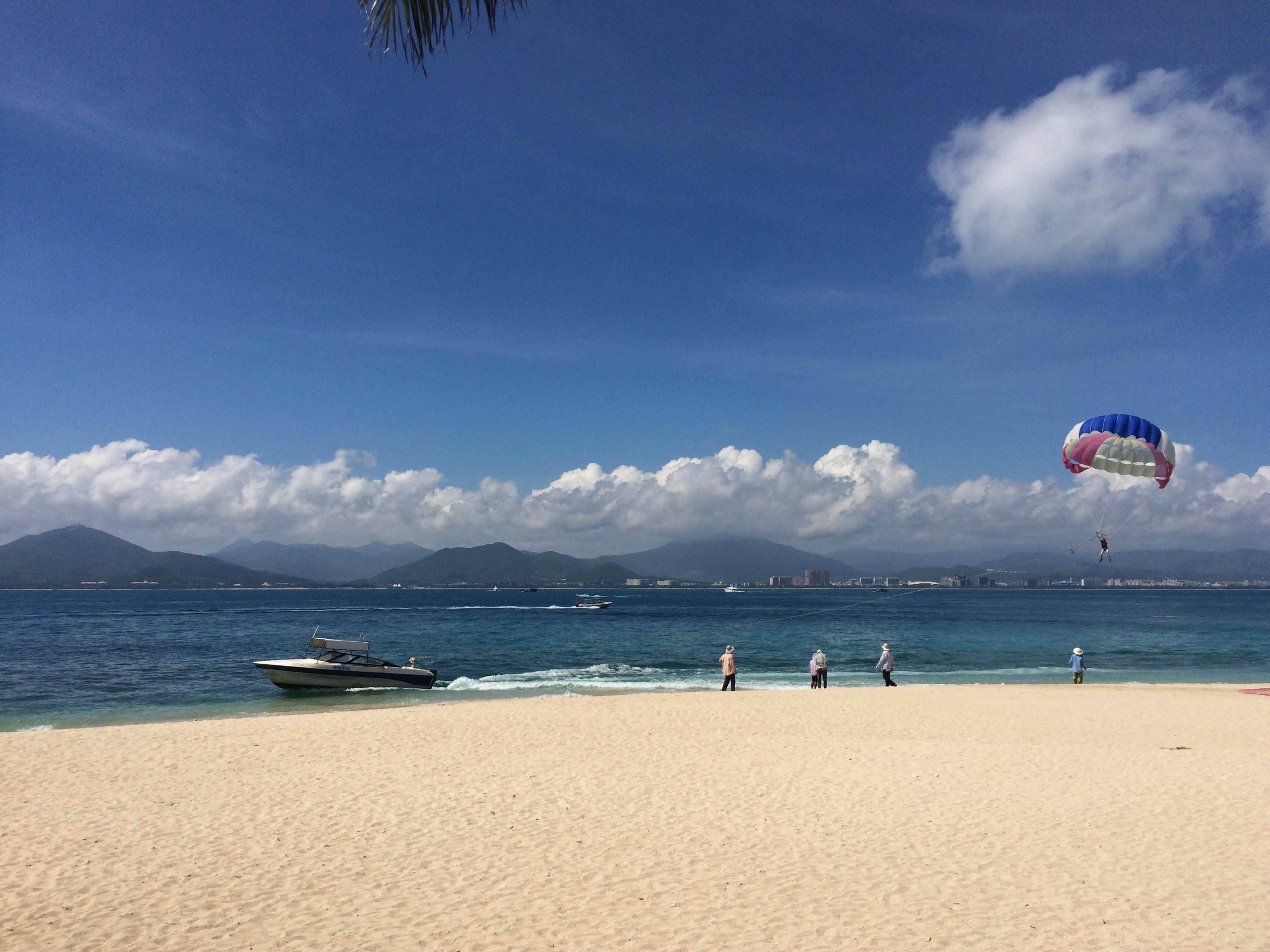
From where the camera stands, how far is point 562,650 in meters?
44.6

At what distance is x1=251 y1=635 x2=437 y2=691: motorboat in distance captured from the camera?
2816cm

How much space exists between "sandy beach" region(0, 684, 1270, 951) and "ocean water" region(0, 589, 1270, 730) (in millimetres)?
12836

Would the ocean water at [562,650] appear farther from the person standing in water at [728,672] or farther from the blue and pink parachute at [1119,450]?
the blue and pink parachute at [1119,450]

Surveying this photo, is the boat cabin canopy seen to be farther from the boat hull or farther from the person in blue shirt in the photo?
the person in blue shirt

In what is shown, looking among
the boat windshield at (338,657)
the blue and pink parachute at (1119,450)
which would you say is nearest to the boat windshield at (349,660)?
the boat windshield at (338,657)

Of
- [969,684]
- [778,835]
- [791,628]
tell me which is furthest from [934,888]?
[791,628]

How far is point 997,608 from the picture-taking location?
108188 mm

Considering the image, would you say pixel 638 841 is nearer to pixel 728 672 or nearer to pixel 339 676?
pixel 728 672

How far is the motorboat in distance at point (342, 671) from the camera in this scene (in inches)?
1109

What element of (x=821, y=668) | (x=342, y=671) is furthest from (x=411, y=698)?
(x=821, y=668)

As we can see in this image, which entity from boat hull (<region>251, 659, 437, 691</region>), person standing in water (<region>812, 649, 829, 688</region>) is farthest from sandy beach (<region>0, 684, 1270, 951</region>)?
boat hull (<region>251, 659, 437, 691</region>)

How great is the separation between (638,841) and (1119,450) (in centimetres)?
1954

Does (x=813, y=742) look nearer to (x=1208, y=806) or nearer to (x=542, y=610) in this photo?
(x=1208, y=806)

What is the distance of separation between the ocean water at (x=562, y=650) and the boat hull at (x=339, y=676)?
1.22 feet
